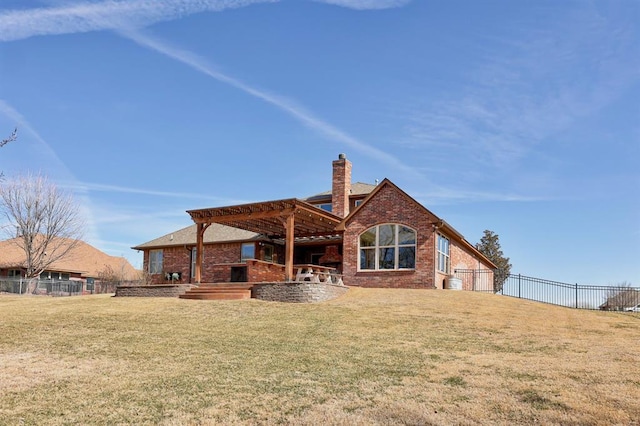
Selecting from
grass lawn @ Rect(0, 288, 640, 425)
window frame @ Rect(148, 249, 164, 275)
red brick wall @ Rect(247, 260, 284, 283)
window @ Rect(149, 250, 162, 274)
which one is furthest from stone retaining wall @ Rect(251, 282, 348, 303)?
window @ Rect(149, 250, 162, 274)

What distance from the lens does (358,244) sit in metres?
25.5

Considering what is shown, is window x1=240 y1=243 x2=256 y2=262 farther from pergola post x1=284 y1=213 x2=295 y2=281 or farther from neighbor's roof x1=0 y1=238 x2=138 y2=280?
neighbor's roof x1=0 y1=238 x2=138 y2=280

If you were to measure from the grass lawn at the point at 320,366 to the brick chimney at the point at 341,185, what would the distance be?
11.2m

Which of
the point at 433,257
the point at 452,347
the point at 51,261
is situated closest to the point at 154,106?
the point at 433,257

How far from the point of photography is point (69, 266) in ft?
152

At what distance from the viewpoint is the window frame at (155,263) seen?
3472 centimetres

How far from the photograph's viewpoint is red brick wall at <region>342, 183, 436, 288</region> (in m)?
23.9

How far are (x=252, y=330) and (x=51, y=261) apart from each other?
3104 cm

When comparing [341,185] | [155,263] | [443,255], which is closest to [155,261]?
[155,263]

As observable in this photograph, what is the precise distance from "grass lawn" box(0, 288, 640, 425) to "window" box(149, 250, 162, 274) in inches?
623

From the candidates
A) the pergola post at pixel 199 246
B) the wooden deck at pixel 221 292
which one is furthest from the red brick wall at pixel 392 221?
the pergola post at pixel 199 246

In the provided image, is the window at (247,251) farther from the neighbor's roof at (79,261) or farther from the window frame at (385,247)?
the neighbor's roof at (79,261)

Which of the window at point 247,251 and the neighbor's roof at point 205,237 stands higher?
the neighbor's roof at point 205,237

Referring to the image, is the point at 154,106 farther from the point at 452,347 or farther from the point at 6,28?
the point at 452,347
